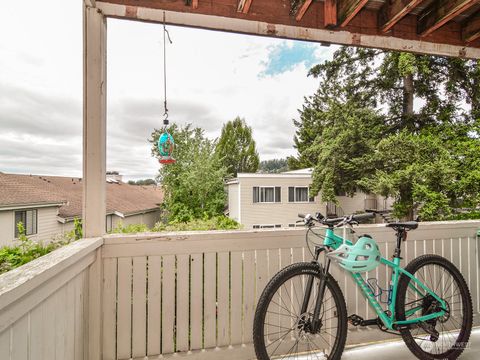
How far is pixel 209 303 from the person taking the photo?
1541mm

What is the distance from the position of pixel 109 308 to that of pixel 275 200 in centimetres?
946

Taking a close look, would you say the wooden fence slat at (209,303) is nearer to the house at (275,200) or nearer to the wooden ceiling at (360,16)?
the wooden ceiling at (360,16)

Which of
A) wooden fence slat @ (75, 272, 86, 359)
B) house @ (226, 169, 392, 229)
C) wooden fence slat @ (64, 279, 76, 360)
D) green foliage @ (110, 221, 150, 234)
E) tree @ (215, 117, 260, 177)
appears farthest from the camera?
house @ (226, 169, 392, 229)

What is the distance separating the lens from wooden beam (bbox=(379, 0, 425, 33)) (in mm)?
1450

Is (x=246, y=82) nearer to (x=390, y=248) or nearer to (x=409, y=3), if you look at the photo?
(x=409, y=3)

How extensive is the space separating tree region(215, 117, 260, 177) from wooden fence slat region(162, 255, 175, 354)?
647 centimetres

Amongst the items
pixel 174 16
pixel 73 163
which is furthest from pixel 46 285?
pixel 174 16

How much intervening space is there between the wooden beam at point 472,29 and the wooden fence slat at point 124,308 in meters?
2.54

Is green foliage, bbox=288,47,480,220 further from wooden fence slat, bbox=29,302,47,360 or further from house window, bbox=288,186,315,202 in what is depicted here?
wooden fence slat, bbox=29,302,47,360

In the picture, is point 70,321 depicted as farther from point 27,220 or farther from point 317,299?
point 317,299

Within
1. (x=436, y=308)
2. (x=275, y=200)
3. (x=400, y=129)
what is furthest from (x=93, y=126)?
(x=400, y=129)

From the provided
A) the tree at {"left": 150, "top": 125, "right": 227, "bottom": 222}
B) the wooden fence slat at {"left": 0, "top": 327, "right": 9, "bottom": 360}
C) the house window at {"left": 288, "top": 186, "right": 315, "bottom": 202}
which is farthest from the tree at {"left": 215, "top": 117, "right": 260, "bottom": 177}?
→ the wooden fence slat at {"left": 0, "top": 327, "right": 9, "bottom": 360}

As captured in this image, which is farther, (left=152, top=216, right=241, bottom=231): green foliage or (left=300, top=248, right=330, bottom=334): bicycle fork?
(left=152, top=216, right=241, bottom=231): green foliage

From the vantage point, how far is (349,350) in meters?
1.66
